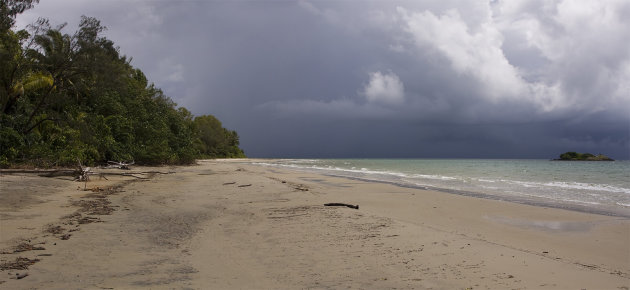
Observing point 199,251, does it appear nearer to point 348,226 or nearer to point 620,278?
point 348,226

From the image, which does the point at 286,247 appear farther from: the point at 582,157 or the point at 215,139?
the point at 582,157

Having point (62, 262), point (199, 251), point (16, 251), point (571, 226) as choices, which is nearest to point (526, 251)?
point (571, 226)

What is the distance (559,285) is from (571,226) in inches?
235

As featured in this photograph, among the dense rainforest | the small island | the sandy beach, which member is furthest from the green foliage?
the small island

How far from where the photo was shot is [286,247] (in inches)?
234

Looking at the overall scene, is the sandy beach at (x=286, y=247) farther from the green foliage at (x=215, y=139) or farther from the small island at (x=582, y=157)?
the small island at (x=582, y=157)

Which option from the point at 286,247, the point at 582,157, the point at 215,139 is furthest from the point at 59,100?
the point at 582,157

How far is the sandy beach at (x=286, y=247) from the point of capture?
4.36 metres

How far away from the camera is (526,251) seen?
20.2 ft

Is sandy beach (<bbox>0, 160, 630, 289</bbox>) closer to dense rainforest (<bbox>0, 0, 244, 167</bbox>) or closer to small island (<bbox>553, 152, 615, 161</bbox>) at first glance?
dense rainforest (<bbox>0, 0, 244, 167</bbox>)

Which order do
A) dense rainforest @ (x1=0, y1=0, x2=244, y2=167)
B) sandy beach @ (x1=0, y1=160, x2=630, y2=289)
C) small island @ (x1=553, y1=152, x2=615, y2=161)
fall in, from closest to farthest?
sandy beach @ (x1=0, y1=160, x2=630, y2=289), dense rainforest @ (x1=0, y1=0, x2=244, y2=167), small island @ (x1=553, y1=152, x2=615, y2=161)

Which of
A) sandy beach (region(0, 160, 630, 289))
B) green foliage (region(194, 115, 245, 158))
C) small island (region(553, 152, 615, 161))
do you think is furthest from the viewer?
small island (region(553, 152, 615, 161))

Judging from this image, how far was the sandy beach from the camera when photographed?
14.3 ft

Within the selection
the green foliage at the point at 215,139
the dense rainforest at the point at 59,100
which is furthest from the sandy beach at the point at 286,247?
the green foliage at the point at 215,139
